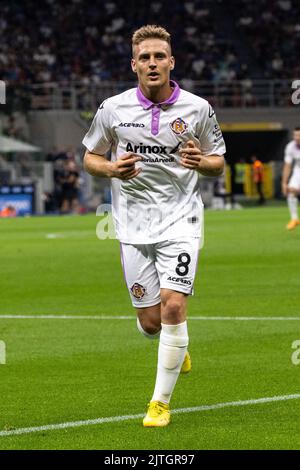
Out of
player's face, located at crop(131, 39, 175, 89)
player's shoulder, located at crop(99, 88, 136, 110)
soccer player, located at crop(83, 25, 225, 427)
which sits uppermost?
player's face, located at crop(131, 39, 175, 89)

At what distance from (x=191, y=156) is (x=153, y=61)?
0.72 meters

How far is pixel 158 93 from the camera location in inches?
352

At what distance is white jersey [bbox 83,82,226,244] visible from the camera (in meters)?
8.99

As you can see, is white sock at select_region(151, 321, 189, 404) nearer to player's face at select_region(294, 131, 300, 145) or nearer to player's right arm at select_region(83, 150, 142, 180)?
player's right arm at select_region(83, 150, 142, 180)

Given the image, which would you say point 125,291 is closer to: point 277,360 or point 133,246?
point 277,360

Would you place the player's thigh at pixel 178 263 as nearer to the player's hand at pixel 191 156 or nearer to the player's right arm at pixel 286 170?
the player's hand at pixel 191 156

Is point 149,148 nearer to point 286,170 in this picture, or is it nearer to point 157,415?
point 157,415

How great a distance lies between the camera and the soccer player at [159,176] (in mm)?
8758

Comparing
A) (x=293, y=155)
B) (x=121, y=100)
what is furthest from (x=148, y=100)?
(x=293, y=155)

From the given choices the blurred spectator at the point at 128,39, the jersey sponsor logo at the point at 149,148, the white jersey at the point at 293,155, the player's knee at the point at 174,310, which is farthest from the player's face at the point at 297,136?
the blurred spectator at the point at 128,39

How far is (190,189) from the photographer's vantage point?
916 cm

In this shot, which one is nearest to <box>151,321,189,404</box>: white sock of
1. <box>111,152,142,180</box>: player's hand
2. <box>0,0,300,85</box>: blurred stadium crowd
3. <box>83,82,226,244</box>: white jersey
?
<box>83,82,226,244</box>: white jersey

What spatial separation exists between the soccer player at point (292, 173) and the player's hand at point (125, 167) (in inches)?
781

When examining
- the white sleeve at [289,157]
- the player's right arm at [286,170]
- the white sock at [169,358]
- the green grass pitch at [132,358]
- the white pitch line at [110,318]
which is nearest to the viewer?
the green grass pitch at [132,358]
